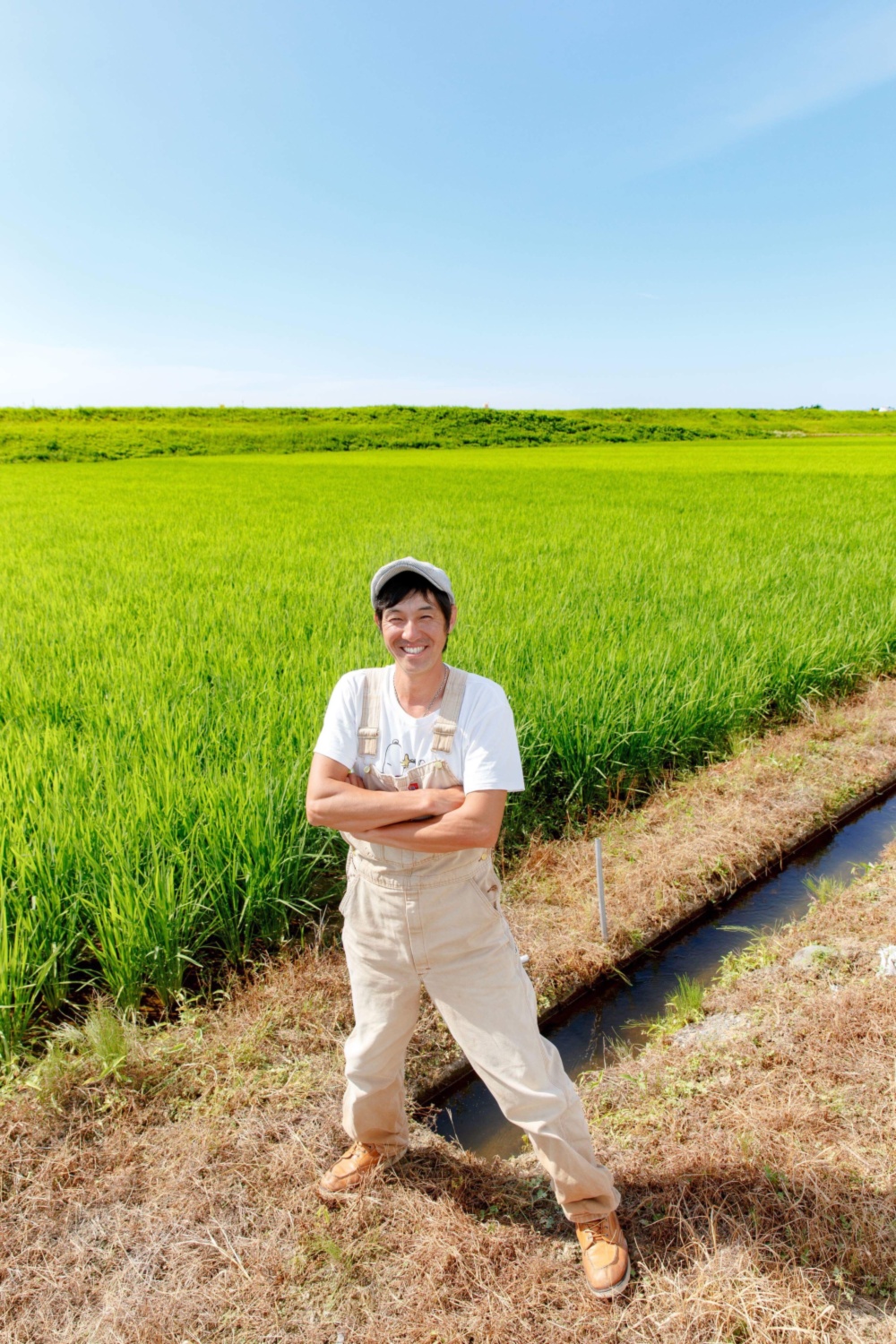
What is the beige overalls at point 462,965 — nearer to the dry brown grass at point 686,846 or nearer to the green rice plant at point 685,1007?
the green rice plant at point 685,1007

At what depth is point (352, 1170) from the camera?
164 centimetres

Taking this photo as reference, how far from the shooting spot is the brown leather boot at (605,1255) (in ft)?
4.63

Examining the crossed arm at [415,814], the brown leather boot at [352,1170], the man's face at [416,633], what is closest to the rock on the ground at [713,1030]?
the brown leather boot at [352,1170]

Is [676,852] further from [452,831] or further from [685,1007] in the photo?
[452,831]

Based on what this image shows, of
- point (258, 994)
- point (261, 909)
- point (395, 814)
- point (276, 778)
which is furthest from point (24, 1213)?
point (276, 778)

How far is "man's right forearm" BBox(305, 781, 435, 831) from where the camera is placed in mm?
1350

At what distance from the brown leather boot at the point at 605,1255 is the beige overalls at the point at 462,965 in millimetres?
26

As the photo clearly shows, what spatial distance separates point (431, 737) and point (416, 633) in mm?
189

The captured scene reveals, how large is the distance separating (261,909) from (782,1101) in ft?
4.87

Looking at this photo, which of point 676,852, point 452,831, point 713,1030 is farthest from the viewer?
point 676,852

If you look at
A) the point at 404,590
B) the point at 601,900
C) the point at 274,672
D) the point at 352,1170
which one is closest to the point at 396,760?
the point at 404,590

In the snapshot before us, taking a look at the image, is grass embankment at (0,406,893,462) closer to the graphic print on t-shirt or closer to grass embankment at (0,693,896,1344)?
grass embankment at (0,693,896,1344)

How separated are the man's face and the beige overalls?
55 millimetres

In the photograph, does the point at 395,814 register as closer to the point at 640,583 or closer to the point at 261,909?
the point at 261,909
